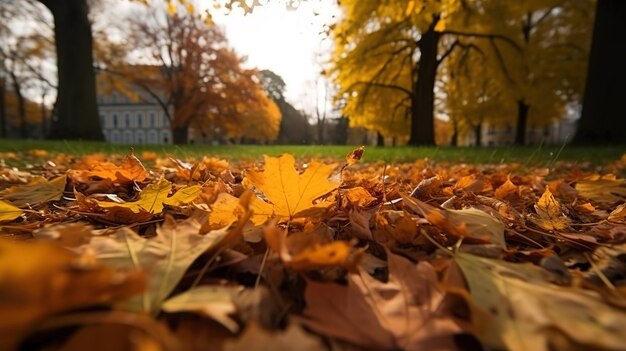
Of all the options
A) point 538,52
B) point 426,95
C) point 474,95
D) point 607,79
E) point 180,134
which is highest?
point 538,52

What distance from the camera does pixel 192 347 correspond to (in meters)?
0.42

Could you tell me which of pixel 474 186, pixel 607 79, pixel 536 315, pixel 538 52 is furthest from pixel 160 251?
pixel 538 52

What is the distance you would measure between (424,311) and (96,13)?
23.0m

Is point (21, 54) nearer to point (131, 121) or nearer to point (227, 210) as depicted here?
point (227, 210)

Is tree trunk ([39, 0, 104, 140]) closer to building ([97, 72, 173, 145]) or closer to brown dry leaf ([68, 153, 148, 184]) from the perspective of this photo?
brown dry leaf ([68, 153, 148, 184])

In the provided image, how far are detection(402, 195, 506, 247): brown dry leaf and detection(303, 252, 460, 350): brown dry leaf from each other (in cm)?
19

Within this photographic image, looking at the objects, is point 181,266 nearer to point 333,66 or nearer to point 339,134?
point 333,66

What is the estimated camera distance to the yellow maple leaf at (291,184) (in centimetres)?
79

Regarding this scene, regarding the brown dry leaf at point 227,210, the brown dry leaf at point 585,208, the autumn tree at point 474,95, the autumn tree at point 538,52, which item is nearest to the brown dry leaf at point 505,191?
the brown dry leaf at point 585,208

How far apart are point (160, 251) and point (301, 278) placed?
244 millimetres

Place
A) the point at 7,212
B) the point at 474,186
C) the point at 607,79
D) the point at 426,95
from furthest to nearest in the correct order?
1. the point at 426,95
2. the point at 607,79
3. the point at 474,186
4. the point at 7,212

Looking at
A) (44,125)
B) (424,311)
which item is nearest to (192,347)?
(424,311)

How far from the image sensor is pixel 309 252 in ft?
1.82

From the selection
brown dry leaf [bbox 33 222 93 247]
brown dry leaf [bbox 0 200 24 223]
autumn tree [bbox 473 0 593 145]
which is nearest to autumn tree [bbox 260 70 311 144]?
autumn tree [bbox 473 0 593 145]
